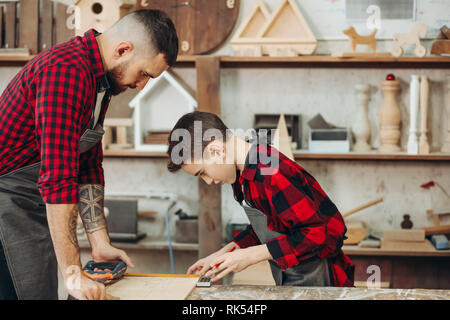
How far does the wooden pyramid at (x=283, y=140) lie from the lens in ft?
8.41

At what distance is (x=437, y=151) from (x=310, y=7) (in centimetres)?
114

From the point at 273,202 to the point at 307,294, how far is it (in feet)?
0.95

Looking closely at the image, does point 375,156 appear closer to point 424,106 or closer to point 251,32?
point 424,106

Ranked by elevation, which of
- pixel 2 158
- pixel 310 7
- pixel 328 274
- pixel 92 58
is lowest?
pixel 328 274

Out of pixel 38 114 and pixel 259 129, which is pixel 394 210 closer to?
pixel 259 129

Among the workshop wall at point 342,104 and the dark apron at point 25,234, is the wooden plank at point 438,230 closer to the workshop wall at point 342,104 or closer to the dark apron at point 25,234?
the workshop wall at point 342,104

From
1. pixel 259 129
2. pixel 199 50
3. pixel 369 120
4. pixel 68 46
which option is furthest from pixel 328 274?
pixel 199 50

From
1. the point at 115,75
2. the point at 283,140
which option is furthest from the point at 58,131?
the point at 283,140

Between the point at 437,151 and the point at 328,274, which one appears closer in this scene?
the point at 328,274

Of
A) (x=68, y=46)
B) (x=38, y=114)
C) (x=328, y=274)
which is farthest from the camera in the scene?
(x=328, y=274)

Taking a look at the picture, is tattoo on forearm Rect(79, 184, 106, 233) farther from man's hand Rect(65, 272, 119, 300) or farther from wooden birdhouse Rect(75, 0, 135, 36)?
wooden birdhouse Rect(75, 0, 135, 36)

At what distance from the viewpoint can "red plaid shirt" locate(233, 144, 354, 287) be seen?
1.38 meters

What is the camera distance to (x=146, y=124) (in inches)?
115

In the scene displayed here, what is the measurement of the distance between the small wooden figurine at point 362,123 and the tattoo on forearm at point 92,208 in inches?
67.0
